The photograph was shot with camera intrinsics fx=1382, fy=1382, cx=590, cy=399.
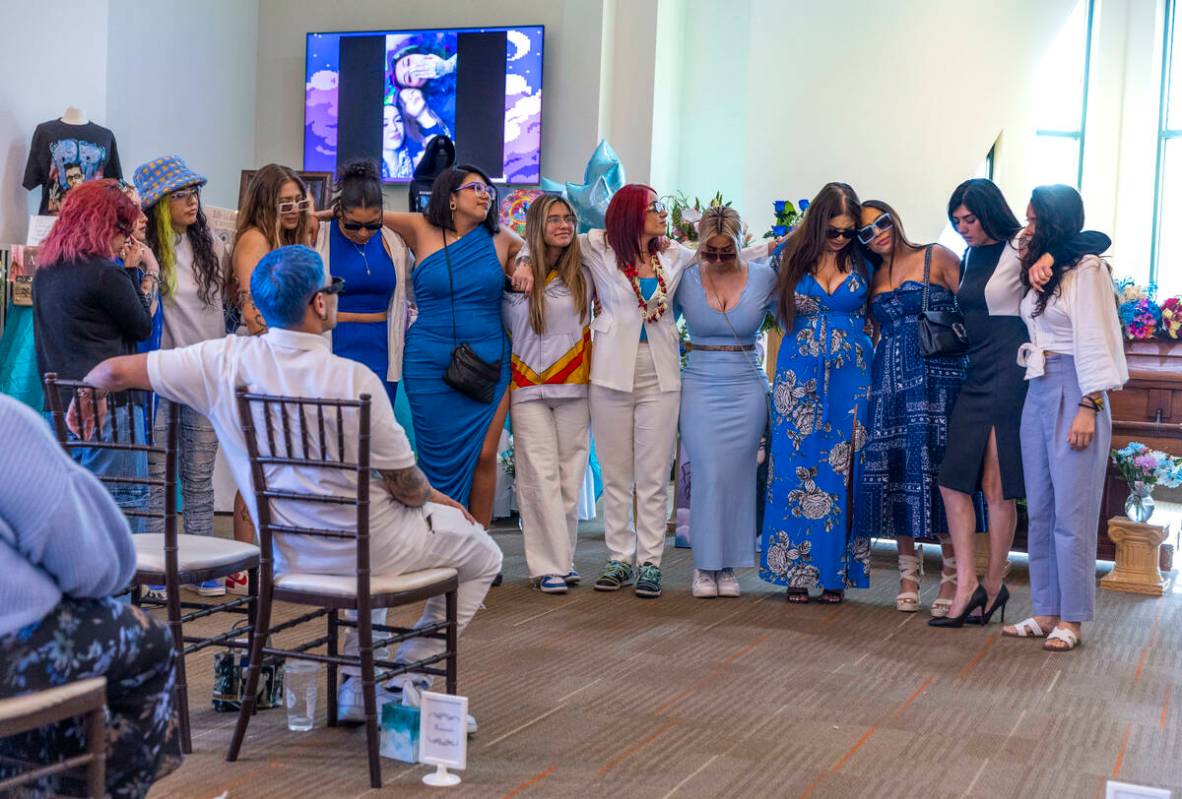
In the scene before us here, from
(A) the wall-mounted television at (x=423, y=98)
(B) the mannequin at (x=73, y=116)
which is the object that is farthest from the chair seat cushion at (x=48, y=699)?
(A) the wall-mounted television at (x=423, y=98)

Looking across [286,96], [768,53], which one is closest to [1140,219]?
[768,53]

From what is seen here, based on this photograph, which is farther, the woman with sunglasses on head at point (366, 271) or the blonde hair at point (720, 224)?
the blonde hair at point (720, 224)

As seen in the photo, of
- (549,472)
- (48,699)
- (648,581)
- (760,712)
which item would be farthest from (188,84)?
(48,699)

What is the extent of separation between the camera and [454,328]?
4.89 meters

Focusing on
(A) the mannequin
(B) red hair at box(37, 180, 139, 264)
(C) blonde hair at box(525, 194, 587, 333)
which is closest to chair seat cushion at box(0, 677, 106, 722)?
(B) red hair at box(37, 180, 139, 264)

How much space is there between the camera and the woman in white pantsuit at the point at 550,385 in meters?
5.00

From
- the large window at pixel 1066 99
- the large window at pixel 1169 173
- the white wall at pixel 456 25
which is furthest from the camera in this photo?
the large window at pixel 1066 99

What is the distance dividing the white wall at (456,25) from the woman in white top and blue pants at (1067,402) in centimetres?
507

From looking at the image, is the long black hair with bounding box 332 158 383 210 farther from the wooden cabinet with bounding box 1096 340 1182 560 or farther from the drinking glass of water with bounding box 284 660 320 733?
the wooden cabinet with bounding box 1096 340 1182 560

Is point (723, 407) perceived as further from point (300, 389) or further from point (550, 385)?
point (300, 389)

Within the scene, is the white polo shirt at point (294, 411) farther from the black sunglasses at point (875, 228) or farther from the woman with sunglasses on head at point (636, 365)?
the black sunglasses at point (875, 228)

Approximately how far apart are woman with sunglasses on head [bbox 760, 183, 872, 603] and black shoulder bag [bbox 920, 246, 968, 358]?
27 cm

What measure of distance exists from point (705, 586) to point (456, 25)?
5.45 metres

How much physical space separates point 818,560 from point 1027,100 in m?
7.20
